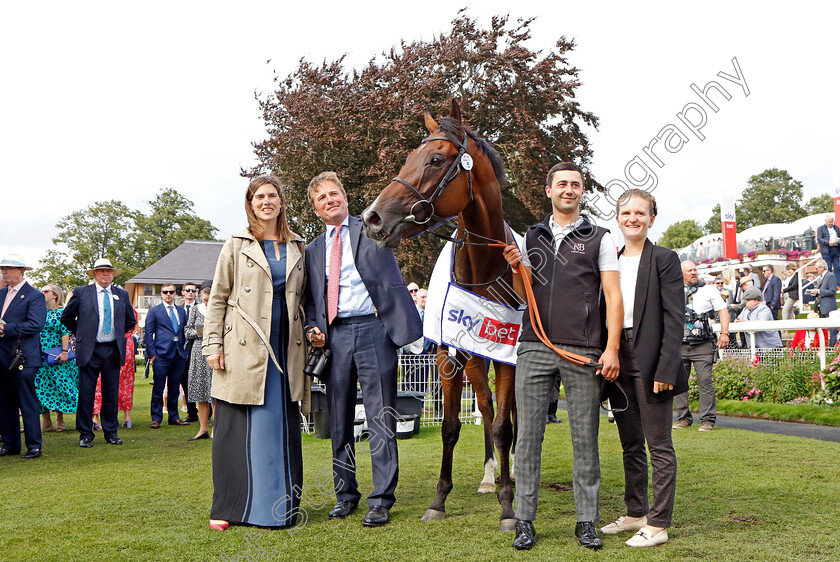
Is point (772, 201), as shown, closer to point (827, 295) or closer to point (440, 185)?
point (827, 295)

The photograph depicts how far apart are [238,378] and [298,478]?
77 cm

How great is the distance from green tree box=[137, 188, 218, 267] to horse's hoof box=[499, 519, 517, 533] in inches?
2368

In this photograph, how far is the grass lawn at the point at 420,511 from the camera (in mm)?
3504

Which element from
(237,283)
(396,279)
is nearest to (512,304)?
(396,279)

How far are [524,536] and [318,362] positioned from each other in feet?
5.26

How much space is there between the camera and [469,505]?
4.60m

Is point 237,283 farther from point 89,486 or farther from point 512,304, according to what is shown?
point 89,486

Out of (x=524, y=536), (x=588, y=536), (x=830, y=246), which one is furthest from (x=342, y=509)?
(x=830, y=246)

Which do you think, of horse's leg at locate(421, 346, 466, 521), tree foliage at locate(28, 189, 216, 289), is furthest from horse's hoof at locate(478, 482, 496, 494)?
tree foliage at locate(28, 189, 216, 289)

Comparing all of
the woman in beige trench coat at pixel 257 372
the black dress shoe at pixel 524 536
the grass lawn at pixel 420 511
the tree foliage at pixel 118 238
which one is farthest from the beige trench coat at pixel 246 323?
the tree foliage at pixel 118 238

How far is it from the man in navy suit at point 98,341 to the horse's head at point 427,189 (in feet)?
18.5

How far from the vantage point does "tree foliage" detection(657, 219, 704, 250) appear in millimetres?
70750

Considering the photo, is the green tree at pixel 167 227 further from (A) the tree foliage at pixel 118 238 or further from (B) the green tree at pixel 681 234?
(B) the green tree at pixel 681 234

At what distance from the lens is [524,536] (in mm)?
3531
